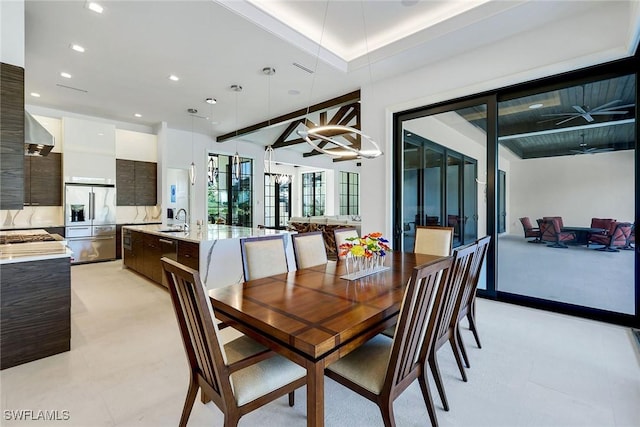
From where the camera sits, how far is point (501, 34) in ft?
11.1

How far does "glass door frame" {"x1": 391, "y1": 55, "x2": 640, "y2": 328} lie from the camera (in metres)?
2.96

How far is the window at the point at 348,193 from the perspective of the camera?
12827 mm

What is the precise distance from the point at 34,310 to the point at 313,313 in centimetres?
241

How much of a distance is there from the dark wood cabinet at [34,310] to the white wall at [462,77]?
381cm

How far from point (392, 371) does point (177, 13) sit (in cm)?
364

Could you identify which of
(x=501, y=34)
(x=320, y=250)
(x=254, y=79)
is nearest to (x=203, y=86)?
(x=254, y=79)

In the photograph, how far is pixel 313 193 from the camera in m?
12.6

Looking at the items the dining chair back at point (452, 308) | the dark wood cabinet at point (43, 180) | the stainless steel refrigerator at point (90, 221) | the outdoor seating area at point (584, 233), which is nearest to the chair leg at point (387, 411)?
the dining chair back at point (452, 308)

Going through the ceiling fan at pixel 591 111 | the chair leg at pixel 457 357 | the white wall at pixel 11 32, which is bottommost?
the chair leg at pixel 457 357

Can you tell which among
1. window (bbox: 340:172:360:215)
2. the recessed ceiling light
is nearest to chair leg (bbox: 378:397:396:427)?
the recessed ceiling light

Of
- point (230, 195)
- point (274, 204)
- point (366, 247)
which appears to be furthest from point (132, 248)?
point (274, 204)

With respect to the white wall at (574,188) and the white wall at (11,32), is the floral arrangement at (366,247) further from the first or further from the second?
the white wall at (11,32)

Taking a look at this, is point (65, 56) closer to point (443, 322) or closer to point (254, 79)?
point (254, 79)

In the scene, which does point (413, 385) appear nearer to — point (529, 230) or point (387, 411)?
point (387, 411)
